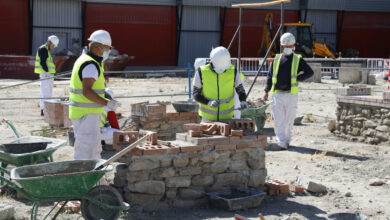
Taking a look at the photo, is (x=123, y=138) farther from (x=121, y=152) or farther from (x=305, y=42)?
(x=305, y=42)

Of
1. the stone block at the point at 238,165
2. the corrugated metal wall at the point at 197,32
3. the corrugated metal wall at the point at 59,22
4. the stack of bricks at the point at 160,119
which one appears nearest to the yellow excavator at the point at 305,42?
the corrugated metal wall at the point at 197,32

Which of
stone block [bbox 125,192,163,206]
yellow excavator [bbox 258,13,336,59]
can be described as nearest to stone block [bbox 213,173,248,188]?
stone block [bbox 125,192,163,206]

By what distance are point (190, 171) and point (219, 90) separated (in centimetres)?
125

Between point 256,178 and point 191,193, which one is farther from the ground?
point 256,178

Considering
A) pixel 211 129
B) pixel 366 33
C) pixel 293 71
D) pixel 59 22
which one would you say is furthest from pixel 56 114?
pixel 366 33

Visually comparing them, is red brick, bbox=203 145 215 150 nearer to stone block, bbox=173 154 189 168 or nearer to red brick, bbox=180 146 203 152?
red brick, bbox=180 146 203 152

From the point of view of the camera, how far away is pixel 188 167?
→ 6164 mm

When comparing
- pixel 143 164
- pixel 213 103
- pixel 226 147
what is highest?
pixel 213 103

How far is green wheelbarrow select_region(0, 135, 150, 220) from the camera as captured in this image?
484 cm

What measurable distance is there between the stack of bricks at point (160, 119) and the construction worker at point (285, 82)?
63.5 inches

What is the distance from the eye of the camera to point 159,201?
19.8ft

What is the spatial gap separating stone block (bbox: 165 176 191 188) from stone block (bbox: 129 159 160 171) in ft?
0.72

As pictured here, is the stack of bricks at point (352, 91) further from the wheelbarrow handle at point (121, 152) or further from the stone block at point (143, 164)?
the wheelbarrow handle at point (121, 152)

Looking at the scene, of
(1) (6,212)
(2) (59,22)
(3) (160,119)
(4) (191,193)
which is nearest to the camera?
(1) (6,212)
